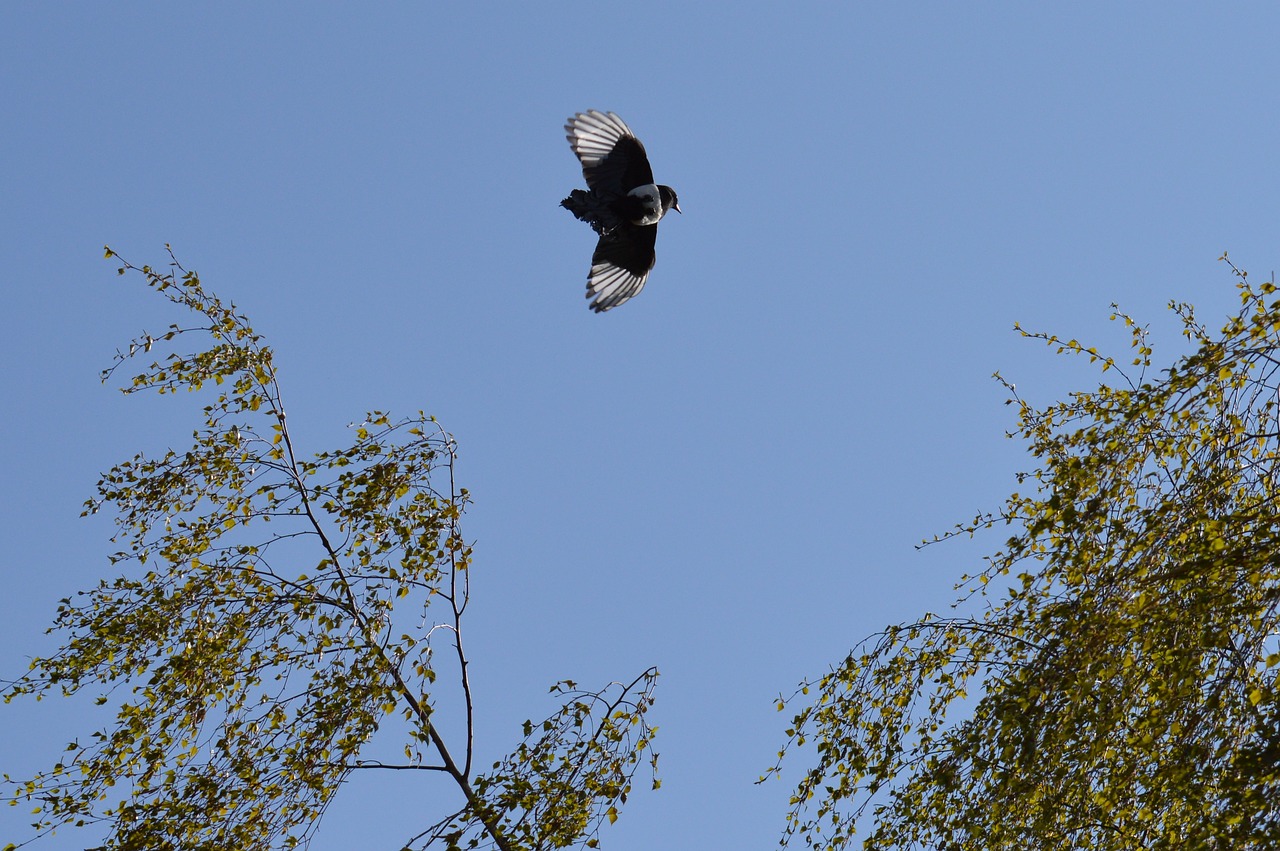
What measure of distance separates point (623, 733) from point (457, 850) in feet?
2.86

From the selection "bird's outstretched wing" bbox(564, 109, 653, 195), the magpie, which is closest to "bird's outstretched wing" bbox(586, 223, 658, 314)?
the magpie

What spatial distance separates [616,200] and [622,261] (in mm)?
428

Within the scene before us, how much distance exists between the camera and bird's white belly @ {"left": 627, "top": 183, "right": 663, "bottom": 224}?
847 cm

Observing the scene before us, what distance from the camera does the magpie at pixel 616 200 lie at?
27.6ft

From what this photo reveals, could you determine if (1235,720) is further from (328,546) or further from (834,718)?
(328,546)

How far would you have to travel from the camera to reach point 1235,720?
386 cm

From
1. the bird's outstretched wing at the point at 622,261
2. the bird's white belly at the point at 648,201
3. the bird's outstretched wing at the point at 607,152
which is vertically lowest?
the bird's outstretched wing at the point at 622,261

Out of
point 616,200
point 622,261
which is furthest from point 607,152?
point 622,261

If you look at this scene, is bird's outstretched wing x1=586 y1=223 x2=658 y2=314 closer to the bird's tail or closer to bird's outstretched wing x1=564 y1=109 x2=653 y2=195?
the bird's tail

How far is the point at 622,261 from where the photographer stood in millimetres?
8492

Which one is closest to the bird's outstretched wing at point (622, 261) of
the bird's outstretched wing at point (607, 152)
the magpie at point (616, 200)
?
the magpie at point (616, 200)

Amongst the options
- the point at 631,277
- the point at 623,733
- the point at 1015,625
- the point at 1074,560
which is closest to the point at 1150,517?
the point at 1074,560

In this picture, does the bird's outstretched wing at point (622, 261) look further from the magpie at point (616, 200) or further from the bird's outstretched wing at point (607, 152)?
the bird's outstretched wing at point (607, 152)

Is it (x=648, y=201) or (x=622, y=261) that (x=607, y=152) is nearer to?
(x=648, y=201)
